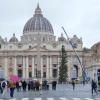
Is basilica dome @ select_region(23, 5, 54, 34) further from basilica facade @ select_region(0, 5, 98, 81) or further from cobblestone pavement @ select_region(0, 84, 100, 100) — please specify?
cobblestone pavement @ select_region(0, 84, 100, 100)

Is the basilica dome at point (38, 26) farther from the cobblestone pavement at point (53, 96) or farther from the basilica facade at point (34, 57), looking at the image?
the cobblestone pavement at point (53, 96)

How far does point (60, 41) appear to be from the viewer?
185 m

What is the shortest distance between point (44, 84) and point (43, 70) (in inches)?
4570

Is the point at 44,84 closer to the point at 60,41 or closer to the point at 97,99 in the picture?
the point at 97,99

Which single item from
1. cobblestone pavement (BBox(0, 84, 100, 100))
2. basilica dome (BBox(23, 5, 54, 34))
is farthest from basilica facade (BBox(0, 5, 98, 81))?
cobblestone pavement (BBox(0, 84, 100, 100))

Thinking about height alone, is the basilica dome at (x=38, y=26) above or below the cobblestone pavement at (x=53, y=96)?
above

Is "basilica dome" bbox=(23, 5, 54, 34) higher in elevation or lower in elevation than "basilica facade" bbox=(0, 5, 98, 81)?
higher

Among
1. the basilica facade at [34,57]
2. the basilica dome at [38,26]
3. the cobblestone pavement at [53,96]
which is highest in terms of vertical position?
the basilica dome at [38,26]

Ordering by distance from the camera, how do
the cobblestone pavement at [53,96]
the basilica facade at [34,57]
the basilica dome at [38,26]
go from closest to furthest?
the cobblestone pavement at [53,96]
the basilica facade at [34,57]
the basilica dome at [38,26]

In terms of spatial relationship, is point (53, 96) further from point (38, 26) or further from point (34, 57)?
point (38, 26)

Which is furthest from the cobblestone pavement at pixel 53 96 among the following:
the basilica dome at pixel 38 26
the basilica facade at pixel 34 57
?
the basilica dome at pixel 38 26

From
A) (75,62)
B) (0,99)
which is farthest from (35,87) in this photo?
(75,62)

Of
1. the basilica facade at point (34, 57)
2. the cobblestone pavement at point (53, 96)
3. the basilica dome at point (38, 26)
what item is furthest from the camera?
the basilica dome at point (38, 26)

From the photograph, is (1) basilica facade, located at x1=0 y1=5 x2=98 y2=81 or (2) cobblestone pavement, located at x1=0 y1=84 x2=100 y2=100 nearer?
(2) cobblestone pavement, located at x1=0 y1=84 x2=100 y2=100
